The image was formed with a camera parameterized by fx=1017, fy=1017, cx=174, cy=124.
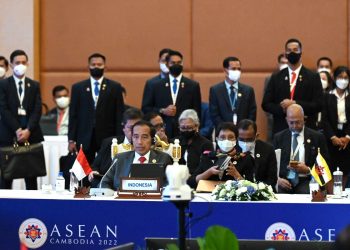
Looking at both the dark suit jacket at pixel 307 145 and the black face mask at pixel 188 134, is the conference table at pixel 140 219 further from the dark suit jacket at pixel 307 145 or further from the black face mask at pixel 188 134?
the black face mask at pixel 188 134

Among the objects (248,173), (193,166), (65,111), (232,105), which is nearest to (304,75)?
(232,105)

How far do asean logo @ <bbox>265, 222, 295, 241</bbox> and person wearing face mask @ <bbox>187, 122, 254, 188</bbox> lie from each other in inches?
43.4

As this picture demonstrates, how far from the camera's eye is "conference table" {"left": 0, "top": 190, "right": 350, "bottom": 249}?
21.5ft

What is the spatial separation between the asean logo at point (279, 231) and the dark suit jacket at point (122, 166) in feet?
4.18

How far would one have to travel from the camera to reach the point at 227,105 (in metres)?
10.3

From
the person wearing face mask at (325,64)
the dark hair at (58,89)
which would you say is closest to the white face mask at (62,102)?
the dark hair at (58,89)

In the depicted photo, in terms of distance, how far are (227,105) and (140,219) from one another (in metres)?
3.78

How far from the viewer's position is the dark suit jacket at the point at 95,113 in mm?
10438

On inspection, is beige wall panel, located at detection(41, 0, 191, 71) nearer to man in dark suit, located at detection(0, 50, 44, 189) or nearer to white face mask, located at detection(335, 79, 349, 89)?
man in dark suit, located at detection(0, 50, 44, 189)

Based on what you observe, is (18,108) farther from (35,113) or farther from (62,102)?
(62,102)

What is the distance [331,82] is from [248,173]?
354 cm

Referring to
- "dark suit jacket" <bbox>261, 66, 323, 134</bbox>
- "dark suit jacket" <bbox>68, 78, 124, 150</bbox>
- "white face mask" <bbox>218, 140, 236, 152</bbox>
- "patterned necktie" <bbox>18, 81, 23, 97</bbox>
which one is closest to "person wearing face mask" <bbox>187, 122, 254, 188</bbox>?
"white face mask" <bbox>218, 140, 236, 152</bbox>

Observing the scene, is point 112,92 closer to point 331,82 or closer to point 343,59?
point 331,82

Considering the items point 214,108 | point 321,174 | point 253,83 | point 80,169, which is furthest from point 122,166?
point 253,83
